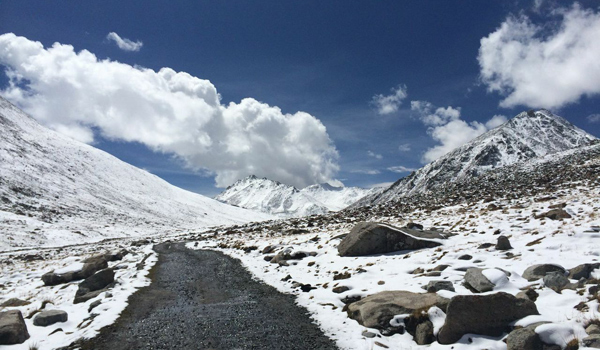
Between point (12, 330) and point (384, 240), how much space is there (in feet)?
57.1

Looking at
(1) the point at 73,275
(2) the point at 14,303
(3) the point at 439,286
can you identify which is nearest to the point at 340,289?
(3) the point at 439,286

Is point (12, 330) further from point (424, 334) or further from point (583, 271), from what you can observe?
point (583, 271)

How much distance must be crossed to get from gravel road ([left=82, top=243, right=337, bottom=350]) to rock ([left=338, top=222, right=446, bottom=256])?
652 cm

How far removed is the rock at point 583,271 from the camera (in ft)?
30.5

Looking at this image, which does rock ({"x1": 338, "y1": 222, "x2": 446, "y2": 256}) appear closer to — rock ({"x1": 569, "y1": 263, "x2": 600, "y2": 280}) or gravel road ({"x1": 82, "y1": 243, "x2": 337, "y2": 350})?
gravel road ({"x1": 82, "y1": 243, "x2": 337, "y2": 350})

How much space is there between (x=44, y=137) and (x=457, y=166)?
199871 millimetres

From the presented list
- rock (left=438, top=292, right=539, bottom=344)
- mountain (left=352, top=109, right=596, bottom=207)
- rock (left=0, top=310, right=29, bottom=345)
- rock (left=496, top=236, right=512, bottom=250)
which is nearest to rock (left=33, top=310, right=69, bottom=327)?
rock (left=0, top=310, right=29, bottom=345)

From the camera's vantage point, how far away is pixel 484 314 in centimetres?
762

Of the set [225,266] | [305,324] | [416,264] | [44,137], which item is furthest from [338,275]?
[44,137]

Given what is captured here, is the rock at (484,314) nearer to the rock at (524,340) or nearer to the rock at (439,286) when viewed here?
the rock at (524,340)

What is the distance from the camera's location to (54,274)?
18.9 meters

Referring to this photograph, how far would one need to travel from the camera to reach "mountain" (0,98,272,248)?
70.4m

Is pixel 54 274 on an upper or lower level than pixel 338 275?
lower

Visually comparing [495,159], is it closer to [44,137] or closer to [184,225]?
[184,225]
